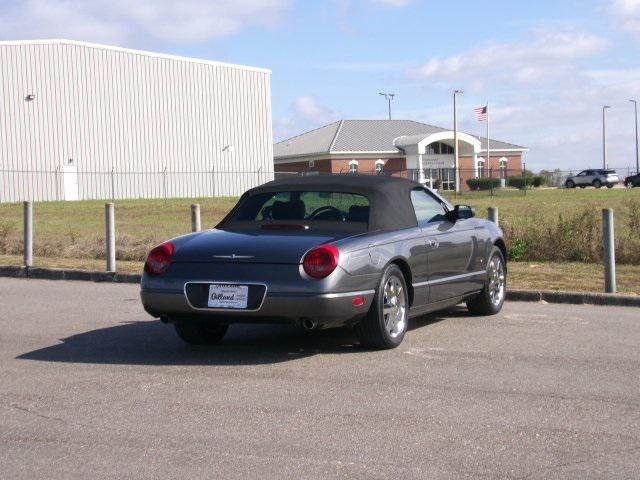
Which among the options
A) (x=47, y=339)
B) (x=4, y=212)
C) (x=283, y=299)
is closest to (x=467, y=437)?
(x=283, y=299)

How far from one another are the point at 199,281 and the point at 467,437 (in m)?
3.04

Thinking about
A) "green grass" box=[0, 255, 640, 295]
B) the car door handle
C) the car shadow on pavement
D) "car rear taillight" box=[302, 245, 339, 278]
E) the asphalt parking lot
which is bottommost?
the asphalt parking lot

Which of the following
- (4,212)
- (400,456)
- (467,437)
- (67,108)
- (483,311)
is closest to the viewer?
(400,456)

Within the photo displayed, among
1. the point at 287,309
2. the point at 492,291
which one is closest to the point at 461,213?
the point at 492,291

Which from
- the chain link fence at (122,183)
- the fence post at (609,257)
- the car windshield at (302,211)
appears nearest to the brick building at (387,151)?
the chain link fence at (122,183)

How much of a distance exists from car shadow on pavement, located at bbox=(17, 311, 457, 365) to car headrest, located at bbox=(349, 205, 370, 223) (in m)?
1.08

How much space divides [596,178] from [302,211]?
72451mm

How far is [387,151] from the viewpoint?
77375 millimetres

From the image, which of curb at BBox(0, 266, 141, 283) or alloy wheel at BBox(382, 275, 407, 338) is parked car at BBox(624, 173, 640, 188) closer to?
curb at BBox(0, 266, 141, 283)

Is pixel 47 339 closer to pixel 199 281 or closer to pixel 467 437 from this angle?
pixel 199 281

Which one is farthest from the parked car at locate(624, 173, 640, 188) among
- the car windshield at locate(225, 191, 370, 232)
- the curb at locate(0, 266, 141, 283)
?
the car windshield at locate(225, 191, 370, 232)

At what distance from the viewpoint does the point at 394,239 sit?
29.1 feet

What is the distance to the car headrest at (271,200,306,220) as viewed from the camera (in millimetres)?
9133

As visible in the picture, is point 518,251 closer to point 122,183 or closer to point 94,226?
point 94,226
